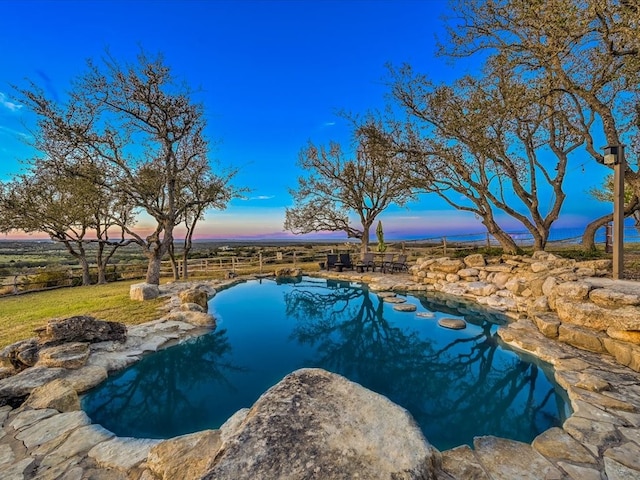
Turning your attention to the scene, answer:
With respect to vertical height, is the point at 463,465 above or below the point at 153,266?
below

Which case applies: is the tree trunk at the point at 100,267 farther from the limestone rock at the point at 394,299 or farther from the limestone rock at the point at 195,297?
the limestone rock at the point at 394,299

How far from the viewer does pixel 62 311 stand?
8.34m

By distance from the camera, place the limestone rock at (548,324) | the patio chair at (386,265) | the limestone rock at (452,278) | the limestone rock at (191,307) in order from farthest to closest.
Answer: the patio chair at (386,265) < the limestone rock at (452,278) < the limestone rock at (191,307) < the limestone rock at (548,324)

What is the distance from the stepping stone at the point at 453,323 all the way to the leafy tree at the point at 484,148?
5.47 metres

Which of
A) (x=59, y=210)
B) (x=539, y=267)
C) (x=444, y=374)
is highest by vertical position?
(x=59, y=210)

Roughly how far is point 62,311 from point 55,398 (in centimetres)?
634

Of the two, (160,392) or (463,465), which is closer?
(463,465)

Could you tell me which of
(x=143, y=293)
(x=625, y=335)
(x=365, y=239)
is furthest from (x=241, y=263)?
(x=625, y=335)

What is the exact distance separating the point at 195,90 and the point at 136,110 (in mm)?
2091

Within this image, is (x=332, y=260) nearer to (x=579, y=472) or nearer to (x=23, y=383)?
(x=23, y=383)

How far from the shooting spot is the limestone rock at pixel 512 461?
2322mm

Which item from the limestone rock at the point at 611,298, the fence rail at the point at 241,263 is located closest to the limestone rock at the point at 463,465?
the limestone rock at the point at 611,298

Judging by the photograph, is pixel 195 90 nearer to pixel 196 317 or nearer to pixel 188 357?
pixel 196 317

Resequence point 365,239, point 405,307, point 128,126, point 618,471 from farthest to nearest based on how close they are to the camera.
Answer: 1. point 365,239
2. point 128,126
3. point 405,307
4. point 618,471
